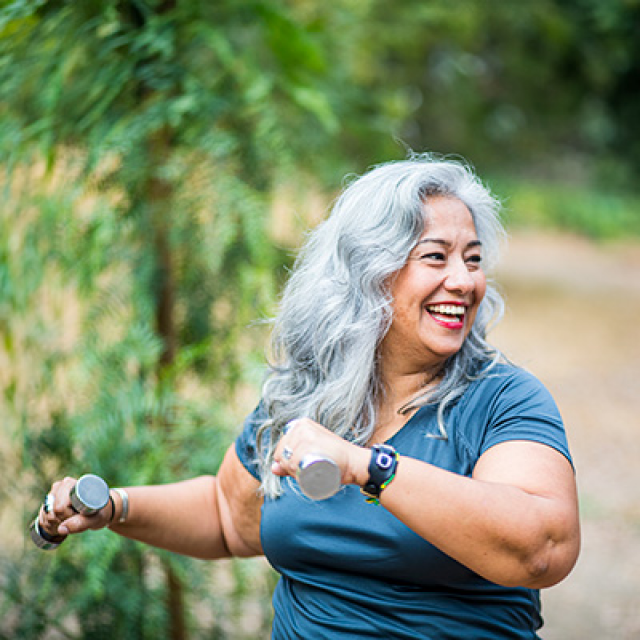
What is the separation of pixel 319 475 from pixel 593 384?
8.07 m

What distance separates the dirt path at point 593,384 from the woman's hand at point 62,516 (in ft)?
3.20

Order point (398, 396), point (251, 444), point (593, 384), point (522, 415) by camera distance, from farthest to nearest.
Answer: point (593, 384), point (251, 444), point (398, 396), point (522, 415)

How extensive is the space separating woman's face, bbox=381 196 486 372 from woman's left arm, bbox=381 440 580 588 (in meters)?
0.38

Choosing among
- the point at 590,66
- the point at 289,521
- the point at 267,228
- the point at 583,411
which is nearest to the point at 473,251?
the point at 289,521

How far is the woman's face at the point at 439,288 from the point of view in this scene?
1.63m

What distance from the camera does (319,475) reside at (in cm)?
126

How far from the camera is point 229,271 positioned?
2.57 metres

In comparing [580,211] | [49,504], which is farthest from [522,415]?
[580,211]

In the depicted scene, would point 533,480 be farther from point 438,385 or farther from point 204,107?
point 204,107

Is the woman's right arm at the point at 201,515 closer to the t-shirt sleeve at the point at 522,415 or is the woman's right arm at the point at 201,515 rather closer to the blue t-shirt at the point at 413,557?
the blue t-shirt at the point at 413,557

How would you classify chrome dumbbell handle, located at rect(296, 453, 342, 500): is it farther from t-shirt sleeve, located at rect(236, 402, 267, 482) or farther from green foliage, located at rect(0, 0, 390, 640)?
green foliage, located at rect(0, 0, 390, 640)

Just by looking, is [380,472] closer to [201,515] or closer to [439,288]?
[439,288]

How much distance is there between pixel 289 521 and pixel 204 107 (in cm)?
124

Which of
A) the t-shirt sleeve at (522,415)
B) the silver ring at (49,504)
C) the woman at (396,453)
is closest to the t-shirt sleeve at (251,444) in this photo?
the woman at (396,453)
